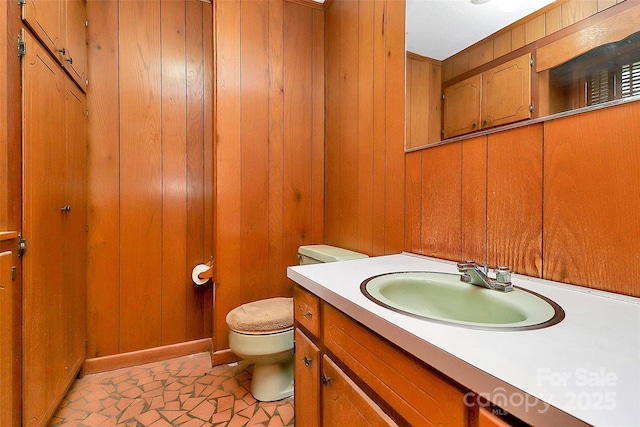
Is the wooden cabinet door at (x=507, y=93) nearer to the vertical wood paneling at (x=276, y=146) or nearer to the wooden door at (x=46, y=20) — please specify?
the vertical wood paneling at (x=276, y=146)

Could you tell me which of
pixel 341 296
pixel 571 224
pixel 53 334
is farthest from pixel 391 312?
pixel 53 334

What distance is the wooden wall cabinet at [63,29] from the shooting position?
1.10 m

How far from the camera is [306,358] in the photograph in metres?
0.96

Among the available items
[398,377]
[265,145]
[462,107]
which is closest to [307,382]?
[398,377]

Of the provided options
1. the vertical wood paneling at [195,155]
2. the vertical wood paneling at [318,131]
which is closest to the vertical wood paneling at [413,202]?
the vertical wood paneling at [318,131]

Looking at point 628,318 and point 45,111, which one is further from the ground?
point 45,111

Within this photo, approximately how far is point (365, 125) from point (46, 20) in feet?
4.74

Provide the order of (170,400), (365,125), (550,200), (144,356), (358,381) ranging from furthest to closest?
(144,356) → (365,125) → (170,400) → (550,200) → (358,381)

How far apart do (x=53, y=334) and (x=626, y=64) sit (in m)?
2.13

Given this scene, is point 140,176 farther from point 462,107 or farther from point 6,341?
point 462,107

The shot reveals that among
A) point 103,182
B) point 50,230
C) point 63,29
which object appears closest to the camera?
point 50,230

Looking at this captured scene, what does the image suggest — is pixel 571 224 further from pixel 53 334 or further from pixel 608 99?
pixel 53 334

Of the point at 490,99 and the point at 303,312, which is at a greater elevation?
the point at 490,99

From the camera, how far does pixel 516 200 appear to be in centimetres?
90
